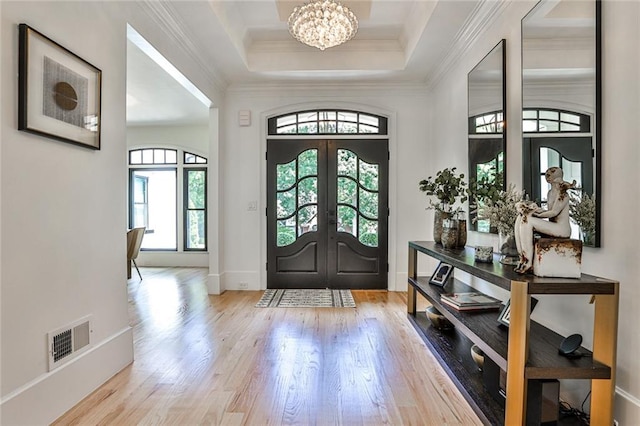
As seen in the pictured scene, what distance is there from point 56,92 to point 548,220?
2511 mm

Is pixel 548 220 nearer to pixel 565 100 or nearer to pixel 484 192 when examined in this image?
pixel 484 192

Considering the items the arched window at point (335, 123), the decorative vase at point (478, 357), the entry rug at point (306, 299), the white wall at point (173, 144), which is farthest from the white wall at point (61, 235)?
the white wall at point (173, 144)

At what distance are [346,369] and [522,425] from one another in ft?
3.68

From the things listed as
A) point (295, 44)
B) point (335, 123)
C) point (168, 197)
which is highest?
point (295, 44)

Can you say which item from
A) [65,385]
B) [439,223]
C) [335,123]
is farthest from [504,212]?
[335,123]

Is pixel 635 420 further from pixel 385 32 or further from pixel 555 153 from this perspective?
pixel 385 32

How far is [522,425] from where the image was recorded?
59.4 inches

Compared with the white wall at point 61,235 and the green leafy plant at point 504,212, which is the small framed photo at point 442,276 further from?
the white wall at point 61,235

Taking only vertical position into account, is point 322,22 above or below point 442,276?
above

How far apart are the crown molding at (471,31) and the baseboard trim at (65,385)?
139 inches

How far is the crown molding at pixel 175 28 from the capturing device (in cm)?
268

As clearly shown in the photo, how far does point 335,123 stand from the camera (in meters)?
4.74

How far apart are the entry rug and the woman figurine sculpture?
251cm

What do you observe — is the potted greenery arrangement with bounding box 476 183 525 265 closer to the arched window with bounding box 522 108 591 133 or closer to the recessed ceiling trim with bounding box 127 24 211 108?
the arched window with bounding box 522 108 591 133
